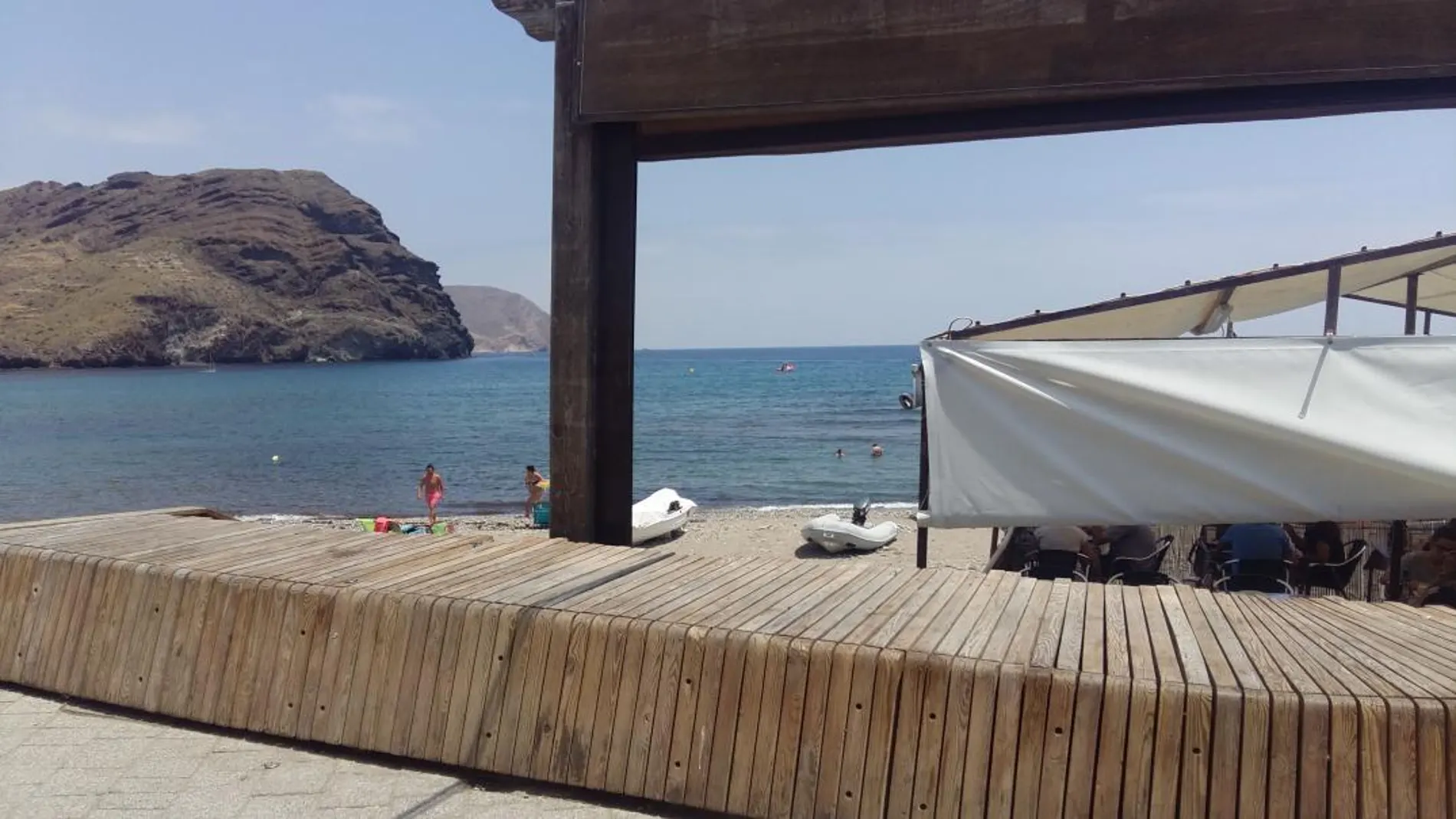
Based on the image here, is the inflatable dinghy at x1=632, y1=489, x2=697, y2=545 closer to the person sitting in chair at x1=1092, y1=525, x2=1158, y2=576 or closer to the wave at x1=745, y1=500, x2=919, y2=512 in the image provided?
the wave at x1=745, y1=500, x2=919, y2=512

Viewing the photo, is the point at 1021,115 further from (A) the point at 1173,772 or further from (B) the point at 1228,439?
(A) the point at 1173,772

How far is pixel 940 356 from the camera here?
516 centimetres

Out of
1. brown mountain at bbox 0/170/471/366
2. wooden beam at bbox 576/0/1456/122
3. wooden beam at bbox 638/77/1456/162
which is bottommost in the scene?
wooden beam at bbox 638/77/1456/162

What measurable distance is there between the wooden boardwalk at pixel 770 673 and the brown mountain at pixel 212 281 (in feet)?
458

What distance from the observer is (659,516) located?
21000 millimetres

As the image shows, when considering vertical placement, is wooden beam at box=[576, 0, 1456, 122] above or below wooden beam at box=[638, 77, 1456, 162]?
above

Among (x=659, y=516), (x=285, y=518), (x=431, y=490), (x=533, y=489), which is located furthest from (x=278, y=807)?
(x=285, y=518)

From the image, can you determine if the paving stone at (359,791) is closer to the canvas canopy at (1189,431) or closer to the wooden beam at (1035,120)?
the canvas canopy at (1189,431)

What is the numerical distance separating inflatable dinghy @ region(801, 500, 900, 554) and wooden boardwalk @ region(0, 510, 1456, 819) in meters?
12.8

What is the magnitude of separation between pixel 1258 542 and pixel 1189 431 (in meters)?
2.28

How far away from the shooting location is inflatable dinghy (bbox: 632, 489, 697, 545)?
2036 cm

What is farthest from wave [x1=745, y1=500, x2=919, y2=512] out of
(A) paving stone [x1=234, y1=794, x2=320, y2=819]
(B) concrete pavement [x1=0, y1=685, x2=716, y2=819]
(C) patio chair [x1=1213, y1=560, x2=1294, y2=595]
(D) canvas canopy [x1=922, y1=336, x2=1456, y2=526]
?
(A) paving stone [x1=234, y1=794, x2=320, y2=819]

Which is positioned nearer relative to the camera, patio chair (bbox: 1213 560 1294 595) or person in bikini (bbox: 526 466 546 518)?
patio chair (bbox: 1213 560 1294 595)

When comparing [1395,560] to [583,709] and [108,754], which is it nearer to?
[583,709]
